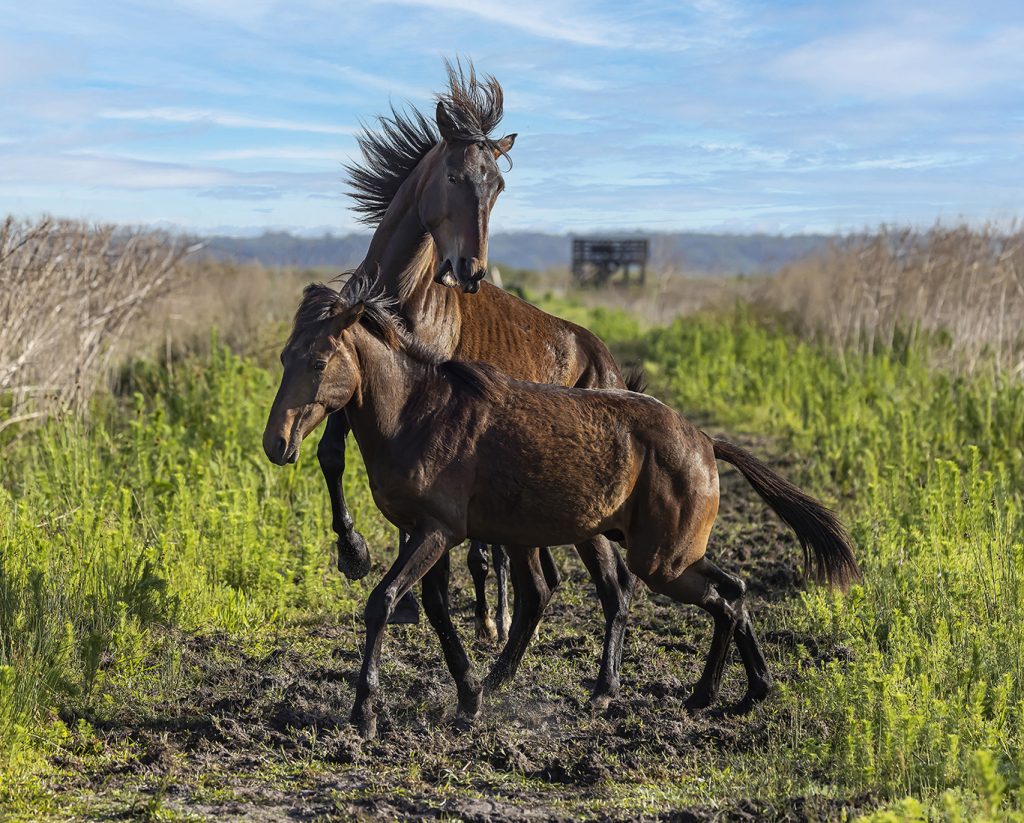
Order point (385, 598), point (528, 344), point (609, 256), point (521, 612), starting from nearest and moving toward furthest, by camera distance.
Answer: point (385, 598), point (521, 612), point (528, 344), point (609, 256)

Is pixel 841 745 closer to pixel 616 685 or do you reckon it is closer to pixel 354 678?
pixel 616 685

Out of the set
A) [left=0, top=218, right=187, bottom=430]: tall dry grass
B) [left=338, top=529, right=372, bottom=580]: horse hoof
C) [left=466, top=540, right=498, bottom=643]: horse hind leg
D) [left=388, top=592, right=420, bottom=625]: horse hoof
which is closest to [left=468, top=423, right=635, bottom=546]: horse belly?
[left=338, top=529, right=372, bottom=580]: horse hoof

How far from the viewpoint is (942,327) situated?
16.1 metres

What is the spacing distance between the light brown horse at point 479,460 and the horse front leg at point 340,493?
599mm

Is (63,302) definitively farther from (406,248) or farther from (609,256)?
(609,256)

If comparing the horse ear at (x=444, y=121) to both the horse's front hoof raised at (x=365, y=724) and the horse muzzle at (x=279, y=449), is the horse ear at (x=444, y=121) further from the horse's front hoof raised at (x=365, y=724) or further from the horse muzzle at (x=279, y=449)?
the horse's front hoof raised at (x=365, y=724)

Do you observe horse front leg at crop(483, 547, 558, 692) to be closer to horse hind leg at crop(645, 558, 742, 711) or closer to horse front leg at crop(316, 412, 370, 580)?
horse hind leg at crop(645, 558, 742, 711)

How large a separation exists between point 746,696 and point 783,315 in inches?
619

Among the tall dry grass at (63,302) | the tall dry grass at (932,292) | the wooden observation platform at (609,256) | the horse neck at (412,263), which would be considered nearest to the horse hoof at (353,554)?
the horse neck at (412,263)

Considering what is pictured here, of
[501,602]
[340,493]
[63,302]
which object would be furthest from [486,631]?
[63,302]

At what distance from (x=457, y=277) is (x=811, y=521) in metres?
2.14

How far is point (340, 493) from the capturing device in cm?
585

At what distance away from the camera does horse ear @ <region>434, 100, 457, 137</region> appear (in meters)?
6.05

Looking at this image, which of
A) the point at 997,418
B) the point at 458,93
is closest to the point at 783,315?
the point at 997,418
